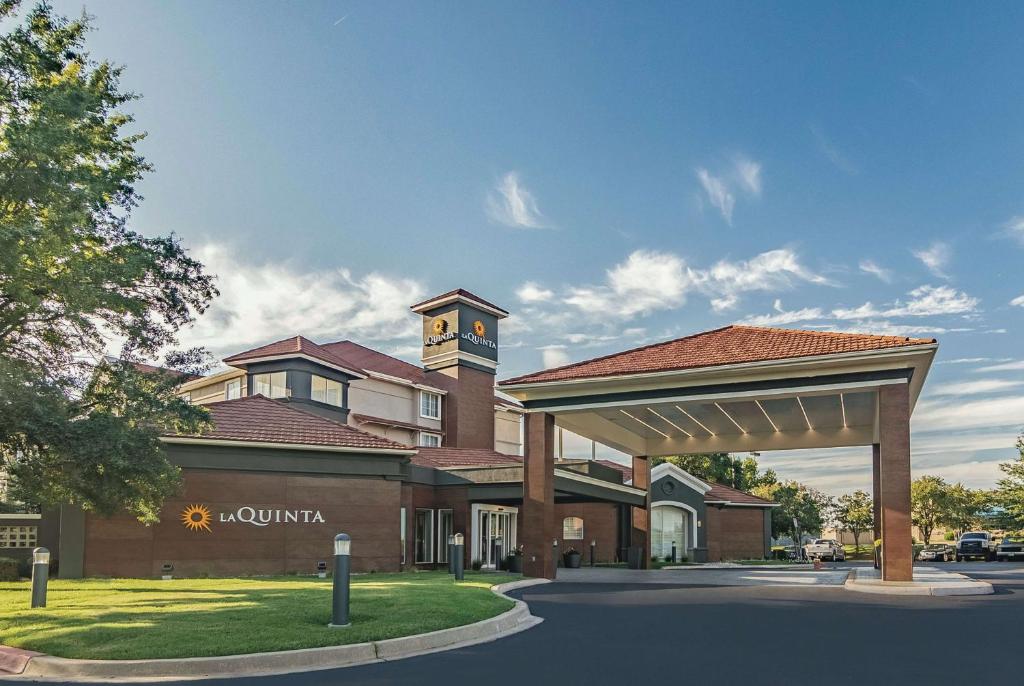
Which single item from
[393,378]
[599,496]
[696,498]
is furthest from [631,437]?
[393,378]

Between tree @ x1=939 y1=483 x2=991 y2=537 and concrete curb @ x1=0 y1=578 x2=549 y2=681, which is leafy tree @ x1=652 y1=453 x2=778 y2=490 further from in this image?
concrete curb @ x1=0 y1=578 x2=549 y2=681

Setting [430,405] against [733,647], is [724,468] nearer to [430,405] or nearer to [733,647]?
[430,405]

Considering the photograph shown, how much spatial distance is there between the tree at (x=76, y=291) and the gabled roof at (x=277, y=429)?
5120 mm

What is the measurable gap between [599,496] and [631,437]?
9.86 ft

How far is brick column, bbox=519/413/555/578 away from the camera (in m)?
26.7

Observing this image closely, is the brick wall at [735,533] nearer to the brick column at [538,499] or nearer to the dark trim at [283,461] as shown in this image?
the brick column at [538,499]

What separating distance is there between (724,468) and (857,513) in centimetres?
1336

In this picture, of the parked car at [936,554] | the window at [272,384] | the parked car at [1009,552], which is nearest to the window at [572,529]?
the window at [272,384]

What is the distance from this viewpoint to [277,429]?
2556 centimetres

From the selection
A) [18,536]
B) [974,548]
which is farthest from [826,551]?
[18,536]

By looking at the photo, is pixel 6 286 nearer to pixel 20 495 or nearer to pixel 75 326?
pixel 75 326

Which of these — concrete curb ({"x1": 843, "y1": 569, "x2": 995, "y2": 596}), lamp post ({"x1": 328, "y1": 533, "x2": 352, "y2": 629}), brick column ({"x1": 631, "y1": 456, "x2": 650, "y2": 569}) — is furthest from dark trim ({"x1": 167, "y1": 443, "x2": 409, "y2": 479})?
concrete curb ({"x1": 843, "y1": 569, "x2": 995, "y2": 596})

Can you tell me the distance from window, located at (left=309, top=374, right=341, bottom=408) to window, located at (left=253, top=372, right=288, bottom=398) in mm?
1285

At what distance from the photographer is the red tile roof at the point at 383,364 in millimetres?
50219
